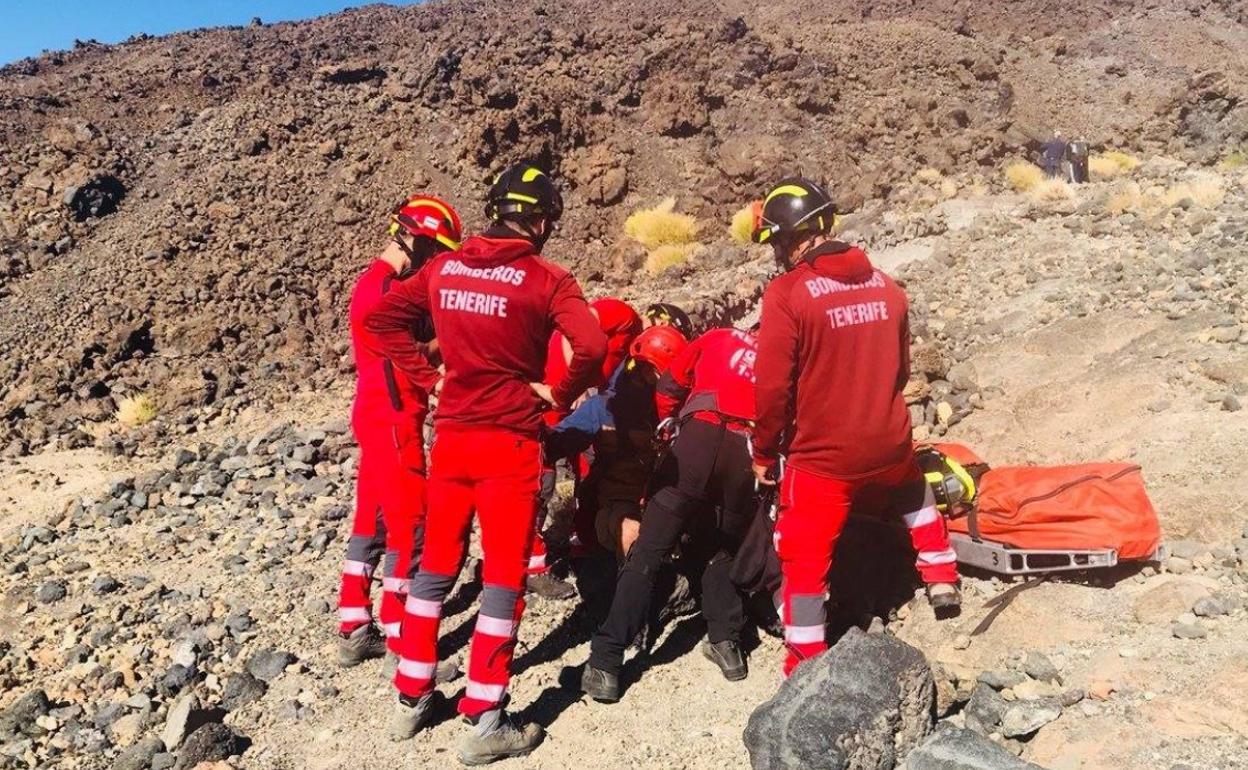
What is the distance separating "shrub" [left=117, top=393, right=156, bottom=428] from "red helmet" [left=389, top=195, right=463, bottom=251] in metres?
6.35

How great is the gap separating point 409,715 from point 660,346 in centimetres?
197

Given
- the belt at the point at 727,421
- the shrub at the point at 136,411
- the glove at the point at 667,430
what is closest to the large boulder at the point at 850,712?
the belt at the point at 727,421

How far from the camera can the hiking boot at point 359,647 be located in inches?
174

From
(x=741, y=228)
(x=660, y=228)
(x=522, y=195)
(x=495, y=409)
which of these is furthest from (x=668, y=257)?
(x=495, y=409)

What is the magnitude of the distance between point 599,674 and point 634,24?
1773 cm

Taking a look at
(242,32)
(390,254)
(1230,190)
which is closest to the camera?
(390,254)

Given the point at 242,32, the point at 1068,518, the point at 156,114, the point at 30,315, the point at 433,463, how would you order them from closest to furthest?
the point at 433,463 → the point at 1068,518 → the point at 30,315 → the point at 156,114 → the point at 242,32

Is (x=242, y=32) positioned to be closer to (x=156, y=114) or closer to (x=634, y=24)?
(x=156, y=114)

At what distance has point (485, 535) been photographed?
3.44 metres

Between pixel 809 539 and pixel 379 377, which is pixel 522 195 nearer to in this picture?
pixel 379 377

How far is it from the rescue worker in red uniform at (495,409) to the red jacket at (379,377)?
0.60m

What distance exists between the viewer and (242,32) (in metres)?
21.4

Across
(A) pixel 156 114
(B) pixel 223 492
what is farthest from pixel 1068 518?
(A) pixel 156 114

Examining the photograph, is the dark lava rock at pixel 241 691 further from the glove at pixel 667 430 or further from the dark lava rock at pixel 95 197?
the dark lava rock at pixel 95 197
